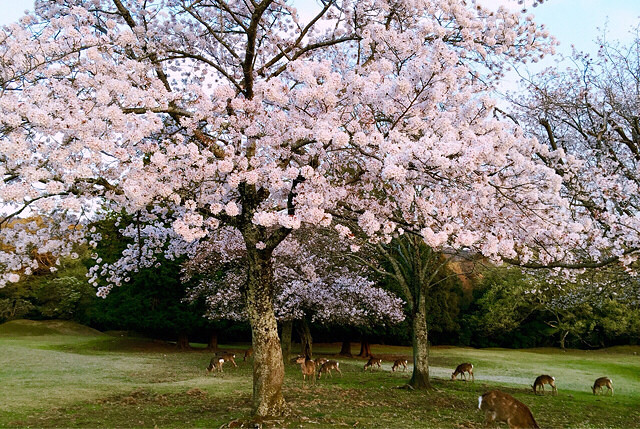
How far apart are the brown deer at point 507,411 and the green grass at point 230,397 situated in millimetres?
1705

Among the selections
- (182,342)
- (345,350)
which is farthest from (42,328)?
(345,350)

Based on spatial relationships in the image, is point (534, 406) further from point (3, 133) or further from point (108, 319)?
point (108, 319)

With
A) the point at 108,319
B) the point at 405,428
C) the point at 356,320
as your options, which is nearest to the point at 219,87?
the point at 405,428

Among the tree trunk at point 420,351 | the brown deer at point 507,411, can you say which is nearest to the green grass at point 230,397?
the tree trunk at point 420,351

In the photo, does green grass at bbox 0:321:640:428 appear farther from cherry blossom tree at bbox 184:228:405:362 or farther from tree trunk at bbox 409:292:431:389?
cherry blossom tree at bbox 184:228:405:362

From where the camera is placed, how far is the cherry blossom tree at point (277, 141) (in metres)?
A: 8.05

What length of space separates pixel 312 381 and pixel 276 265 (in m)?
6.42

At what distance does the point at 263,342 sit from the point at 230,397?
15.8 feet

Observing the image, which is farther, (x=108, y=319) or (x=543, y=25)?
(x=108, y=319)

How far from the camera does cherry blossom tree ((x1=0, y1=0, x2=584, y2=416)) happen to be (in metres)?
8.05

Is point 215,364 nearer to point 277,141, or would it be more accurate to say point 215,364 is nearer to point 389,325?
point 389,325

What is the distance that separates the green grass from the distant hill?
18060 millimetres

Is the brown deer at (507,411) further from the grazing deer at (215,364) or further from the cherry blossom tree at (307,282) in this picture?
the grazing deer at (215,364)

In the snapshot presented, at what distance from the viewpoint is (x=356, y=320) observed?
2402 cm
